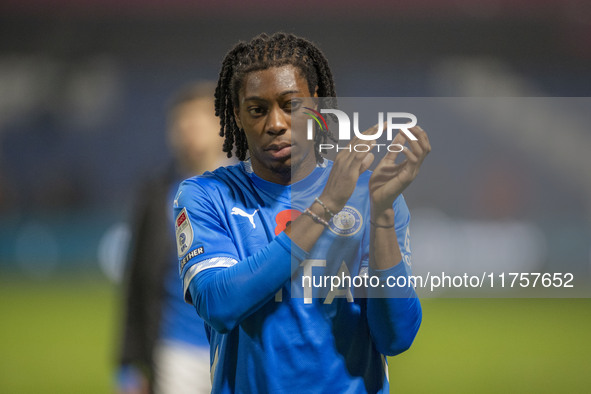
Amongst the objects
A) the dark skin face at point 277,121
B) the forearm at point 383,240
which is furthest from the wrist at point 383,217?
the dark skin face at point 277,121

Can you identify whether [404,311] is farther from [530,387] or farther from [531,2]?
[531,2]

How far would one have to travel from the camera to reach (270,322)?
3.91 feet

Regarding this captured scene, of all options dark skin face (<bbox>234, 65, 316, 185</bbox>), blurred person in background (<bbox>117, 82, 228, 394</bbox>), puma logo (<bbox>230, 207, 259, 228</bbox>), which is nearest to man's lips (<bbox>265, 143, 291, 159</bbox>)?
dark skin face (<bbox>234, 65, 316, 185</bbox>)

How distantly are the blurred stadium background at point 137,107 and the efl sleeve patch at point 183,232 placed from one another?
1.02 m

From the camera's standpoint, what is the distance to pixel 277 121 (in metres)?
1.23

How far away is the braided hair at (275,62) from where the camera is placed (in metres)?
1.29

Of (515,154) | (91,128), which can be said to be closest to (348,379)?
(515,154)

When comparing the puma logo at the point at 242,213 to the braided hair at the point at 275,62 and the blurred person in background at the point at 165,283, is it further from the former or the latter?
the blurred person in background at the point at 165,283

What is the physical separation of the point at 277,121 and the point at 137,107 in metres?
2.42


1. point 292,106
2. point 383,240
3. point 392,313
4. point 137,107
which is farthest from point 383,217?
point 137,107

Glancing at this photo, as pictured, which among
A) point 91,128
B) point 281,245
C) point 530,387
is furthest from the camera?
point 91,128

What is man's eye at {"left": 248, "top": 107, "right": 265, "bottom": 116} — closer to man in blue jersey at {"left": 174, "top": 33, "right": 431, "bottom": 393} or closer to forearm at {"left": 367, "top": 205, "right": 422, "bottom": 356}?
man in blue jersey at {"left": 174, "top": 33, "right": 431, "bottom": 393}

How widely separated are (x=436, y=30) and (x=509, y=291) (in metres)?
1.66

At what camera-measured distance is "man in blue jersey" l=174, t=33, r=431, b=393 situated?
1.15 m
